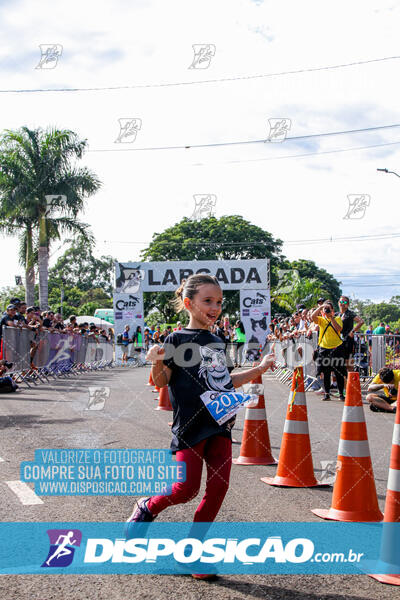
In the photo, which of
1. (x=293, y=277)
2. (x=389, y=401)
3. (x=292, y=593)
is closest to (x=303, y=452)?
(x=292, y=593)

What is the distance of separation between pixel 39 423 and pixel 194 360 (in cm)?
596

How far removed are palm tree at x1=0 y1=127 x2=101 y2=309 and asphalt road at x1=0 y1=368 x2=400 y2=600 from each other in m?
19.6

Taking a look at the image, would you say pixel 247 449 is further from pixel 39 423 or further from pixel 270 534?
pixel 39 423

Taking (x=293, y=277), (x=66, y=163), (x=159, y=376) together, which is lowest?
(x=159, y=376)

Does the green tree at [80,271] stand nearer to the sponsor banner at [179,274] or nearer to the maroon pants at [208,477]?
the sponsor banner at [179,274]

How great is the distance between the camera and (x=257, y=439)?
20.9 ft

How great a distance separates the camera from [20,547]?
3.83 meters

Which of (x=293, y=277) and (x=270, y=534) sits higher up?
(x=293, y=277)

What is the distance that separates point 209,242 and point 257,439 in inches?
2049

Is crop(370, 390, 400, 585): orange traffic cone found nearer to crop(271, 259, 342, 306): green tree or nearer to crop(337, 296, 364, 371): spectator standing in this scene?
crop(337, 296, 364, 371): spectator standing

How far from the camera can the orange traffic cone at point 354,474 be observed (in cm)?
440

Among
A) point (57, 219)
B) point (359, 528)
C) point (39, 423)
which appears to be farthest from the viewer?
point (57, 219)
